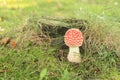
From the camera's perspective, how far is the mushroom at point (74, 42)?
411 centimetres

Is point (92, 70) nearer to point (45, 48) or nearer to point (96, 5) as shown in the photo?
point (45, 48)

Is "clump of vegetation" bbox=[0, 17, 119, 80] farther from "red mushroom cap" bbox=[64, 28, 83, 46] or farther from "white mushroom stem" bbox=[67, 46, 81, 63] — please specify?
"red mushroom cap" bbox=[64, 28, 83, 46]

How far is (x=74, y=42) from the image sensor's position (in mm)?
4121

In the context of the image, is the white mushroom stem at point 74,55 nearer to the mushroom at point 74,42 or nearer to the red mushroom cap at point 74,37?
the mushroom at point 74,42

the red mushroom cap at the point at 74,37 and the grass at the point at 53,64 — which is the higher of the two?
the red mushroom cap at the point at 74,37

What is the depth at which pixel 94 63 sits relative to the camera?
423 centimetres

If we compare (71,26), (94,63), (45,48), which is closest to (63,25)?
(71,26)

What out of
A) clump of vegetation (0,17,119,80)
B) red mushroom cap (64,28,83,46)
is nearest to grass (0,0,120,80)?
clump of vegetation (0,17,119,80)

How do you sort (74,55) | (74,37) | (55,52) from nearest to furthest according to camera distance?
(74,37) → (74,55) → (55,52)

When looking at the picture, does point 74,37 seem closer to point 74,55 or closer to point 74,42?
point 74,42

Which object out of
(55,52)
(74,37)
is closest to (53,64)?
(55,52)

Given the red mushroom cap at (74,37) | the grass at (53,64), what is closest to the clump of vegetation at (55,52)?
the grass at (53,64)

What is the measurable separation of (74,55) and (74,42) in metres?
0.20

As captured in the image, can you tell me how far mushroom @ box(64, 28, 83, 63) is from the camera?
13.5ft
